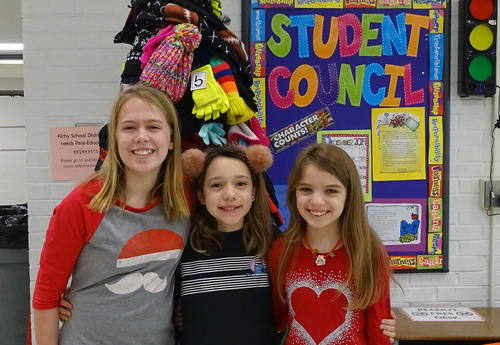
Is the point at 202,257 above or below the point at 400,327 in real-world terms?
above

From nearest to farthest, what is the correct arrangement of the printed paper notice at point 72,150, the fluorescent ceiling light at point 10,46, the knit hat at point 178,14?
the knit hat at point 178,14 → the printed paper notice at point 72,150 → the fluorescent ceiling light at point 10,46

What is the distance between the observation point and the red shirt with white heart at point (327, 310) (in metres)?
1.26

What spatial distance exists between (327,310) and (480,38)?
1862mm

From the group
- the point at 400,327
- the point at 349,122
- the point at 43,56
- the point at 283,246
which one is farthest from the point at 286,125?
the point at 43,56

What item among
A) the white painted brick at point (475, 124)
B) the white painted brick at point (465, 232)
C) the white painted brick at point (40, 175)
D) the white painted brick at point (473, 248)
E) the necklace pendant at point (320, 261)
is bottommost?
the white painted brick at point (473, 248)

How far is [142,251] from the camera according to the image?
124 centimetres

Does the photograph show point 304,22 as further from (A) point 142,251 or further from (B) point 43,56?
(A) point 142,251

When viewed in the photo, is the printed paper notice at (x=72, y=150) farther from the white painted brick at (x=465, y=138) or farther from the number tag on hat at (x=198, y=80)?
the white painted brick at (x=465, y=138)

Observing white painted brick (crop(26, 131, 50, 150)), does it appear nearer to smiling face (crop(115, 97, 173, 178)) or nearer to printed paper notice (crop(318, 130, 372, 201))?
smiling face (crop(115, 97, 173, 178))

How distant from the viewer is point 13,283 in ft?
8.13

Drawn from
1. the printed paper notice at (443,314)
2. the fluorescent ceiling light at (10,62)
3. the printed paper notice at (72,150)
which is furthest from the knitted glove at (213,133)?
the fluorescent ceiling light at (10,62)

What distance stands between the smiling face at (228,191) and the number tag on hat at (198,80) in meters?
0.26

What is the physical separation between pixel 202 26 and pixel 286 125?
917mm

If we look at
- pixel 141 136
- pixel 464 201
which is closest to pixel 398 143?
pixel 464 201
